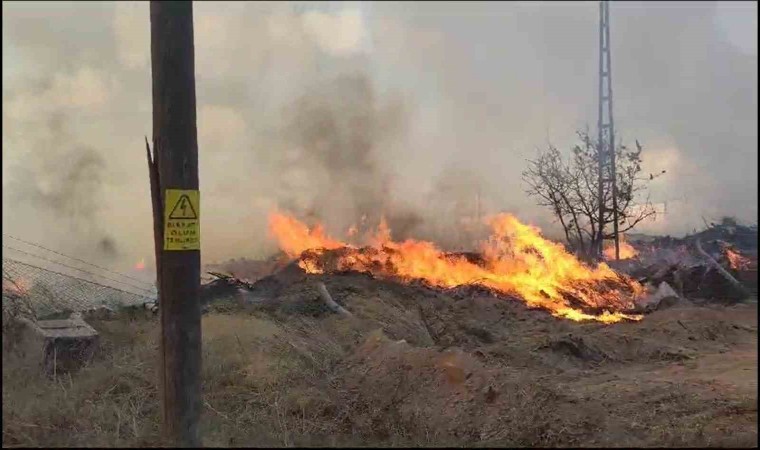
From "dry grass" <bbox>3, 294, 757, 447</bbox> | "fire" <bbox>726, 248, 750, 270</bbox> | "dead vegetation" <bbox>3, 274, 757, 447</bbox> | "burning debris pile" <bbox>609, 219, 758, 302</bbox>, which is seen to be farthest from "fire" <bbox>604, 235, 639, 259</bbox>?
"dry grass" <bbox>3, 294, 757, 447</bbox>

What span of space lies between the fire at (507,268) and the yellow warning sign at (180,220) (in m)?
12.0

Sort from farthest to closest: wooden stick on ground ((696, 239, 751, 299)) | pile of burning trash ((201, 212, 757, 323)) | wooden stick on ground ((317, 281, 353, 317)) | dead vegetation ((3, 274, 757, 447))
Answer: pile of burning trash ((201, 212, 757, 323)), wooden stick on ground ((317, 281, 353, 317)), wooden stick on ground ((696, 239, 751, 299)), dead vegetation ((3, 274, 757, 447))

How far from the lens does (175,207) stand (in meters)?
4.64

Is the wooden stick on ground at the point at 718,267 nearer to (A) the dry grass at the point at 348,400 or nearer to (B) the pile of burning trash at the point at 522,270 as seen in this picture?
(B) the pile of burning trash at the point at 522,270

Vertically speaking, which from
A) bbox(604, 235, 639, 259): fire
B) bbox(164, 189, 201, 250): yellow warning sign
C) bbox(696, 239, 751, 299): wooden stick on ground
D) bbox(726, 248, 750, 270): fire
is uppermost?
bbox(164, 189, 201, 250): yellow warning sign

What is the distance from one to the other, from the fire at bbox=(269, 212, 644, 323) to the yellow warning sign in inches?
471

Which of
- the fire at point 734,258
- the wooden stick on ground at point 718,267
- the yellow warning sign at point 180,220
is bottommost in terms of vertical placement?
the wooden stick on ground at point 718,267

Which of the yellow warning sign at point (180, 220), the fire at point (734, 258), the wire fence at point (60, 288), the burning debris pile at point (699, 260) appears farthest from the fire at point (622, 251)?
the yellow warning sign at point (180, 220)

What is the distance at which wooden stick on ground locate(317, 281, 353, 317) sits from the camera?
41.8 feet

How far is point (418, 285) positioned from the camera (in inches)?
637

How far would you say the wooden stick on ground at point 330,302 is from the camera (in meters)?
12.8

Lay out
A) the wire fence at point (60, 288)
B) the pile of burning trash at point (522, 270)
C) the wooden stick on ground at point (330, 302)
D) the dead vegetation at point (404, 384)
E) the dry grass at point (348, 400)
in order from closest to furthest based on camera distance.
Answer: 1. the dry grass at point (348, 400)
2. the dead vegetation at point (404, 384)
3. the wire fence at point (60, 288)
4. the wooden stick on ground at point (330, 302)
5. the pile of burning trash at point (522, 270)

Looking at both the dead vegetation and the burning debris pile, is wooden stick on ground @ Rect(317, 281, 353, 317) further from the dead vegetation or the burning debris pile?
the burning debris pile

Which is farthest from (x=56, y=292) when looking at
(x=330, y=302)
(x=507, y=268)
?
(x=507, y=268)
